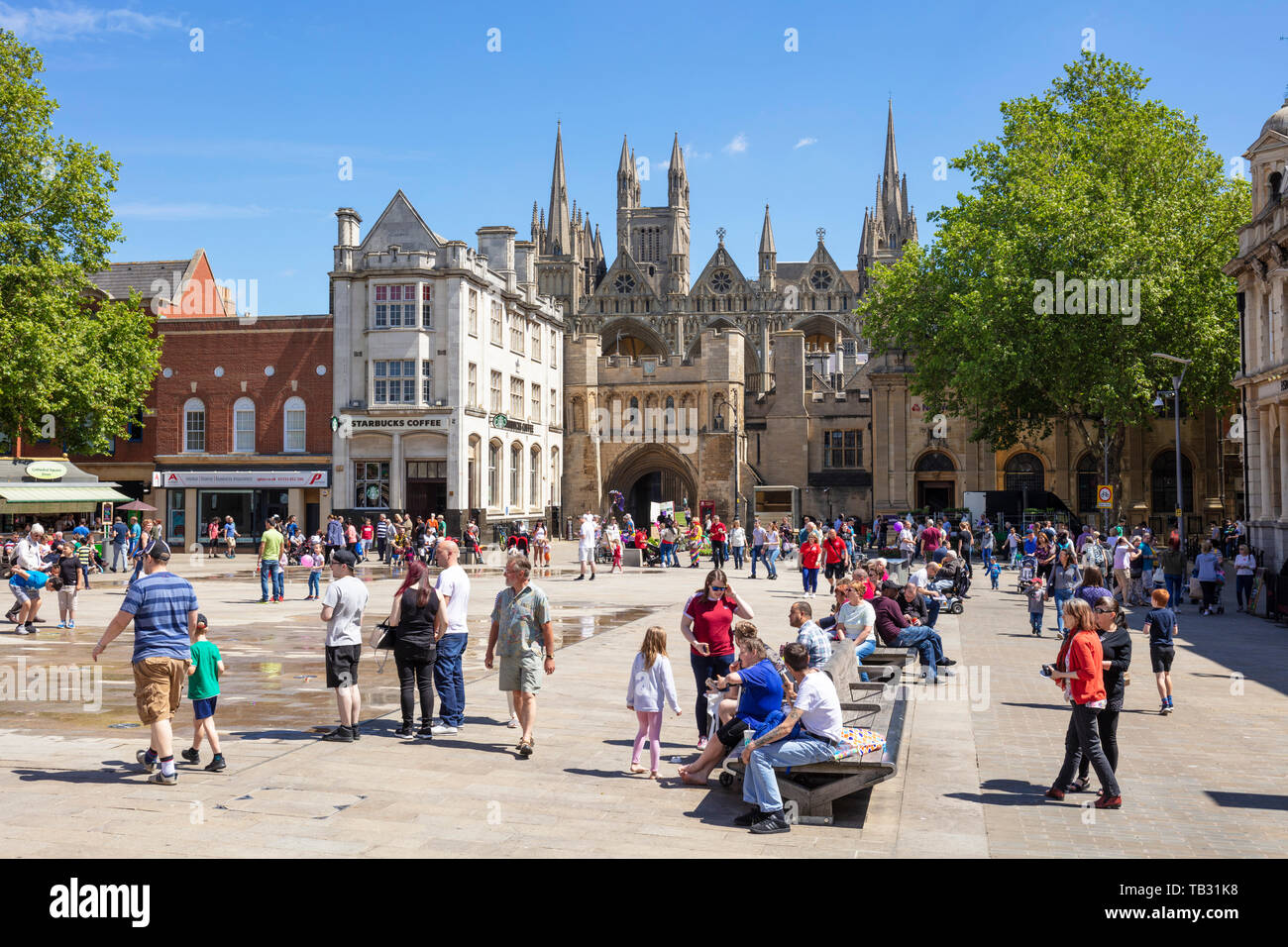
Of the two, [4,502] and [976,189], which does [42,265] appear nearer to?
[4,502]

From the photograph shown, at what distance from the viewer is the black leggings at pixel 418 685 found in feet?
31.9

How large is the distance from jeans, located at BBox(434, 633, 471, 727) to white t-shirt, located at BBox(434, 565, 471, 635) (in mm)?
88

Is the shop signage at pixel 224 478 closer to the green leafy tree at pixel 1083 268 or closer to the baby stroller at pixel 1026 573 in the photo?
the green leafy tree at pixel 1083 268

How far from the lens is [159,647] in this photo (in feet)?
26.6

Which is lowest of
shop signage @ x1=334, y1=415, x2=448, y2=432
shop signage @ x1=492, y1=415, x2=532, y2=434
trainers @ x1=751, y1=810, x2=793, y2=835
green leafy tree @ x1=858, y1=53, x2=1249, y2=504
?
trainers @ x1=751, y1=810, x2=793, y2=835

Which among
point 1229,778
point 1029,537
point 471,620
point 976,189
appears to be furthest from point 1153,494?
point 1229,778

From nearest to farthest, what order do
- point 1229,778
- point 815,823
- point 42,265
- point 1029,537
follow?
point 815,823 < point 1229,778 < point 1029,537 < point 42,265

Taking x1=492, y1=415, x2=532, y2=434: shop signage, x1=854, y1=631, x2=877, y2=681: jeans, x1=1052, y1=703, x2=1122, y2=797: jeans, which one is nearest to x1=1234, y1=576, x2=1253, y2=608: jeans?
x1=854, y1=631, x2=877, y2=681: jeans

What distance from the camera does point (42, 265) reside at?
3092 centimetres

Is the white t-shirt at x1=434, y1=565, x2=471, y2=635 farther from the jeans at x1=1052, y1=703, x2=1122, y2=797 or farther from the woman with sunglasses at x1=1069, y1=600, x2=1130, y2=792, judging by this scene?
the woman with sunglasses at x1=1069, y1=600, x2=1130, y2=792

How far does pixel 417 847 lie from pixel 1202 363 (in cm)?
3572

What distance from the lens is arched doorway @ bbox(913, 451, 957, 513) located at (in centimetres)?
4975

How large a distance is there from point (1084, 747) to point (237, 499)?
1523 inches

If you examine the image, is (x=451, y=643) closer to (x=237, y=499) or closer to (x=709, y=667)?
(x=709, y=667)
